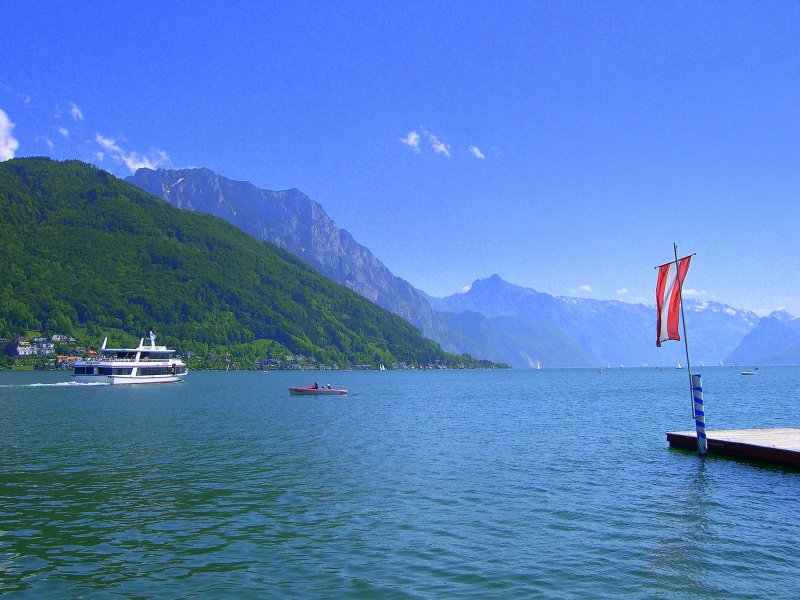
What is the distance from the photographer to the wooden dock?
40519mm

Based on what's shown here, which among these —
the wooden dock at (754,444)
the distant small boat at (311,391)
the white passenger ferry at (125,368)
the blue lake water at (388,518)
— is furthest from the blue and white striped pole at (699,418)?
the white passenger ferry at (125,368)

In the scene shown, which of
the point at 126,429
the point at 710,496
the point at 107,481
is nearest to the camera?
the point at 710,496

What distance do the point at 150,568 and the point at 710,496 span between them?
27760 mm

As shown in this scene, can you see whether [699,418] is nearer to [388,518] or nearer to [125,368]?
[388,518]

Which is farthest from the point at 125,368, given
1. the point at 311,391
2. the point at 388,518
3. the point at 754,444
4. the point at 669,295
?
the point at 754,444

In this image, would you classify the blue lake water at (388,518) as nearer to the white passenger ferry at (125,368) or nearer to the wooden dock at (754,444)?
the wooden dock at (754,444)

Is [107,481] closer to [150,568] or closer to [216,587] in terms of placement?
[150,568]

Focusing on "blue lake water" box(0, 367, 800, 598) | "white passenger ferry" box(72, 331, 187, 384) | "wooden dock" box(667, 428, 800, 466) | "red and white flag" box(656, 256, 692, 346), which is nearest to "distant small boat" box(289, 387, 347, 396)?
"white passenger ferry" box(72, 331, 187, 384)

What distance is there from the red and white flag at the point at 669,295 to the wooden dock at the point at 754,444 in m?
8.92

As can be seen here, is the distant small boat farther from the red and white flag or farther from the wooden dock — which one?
the red and white flag

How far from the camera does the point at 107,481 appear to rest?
35.2 metres

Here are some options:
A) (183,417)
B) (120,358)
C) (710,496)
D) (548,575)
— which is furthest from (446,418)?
(120,358)

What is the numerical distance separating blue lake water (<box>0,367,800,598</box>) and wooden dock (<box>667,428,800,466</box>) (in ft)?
3.70

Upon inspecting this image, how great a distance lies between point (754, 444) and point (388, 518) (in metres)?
29.7
